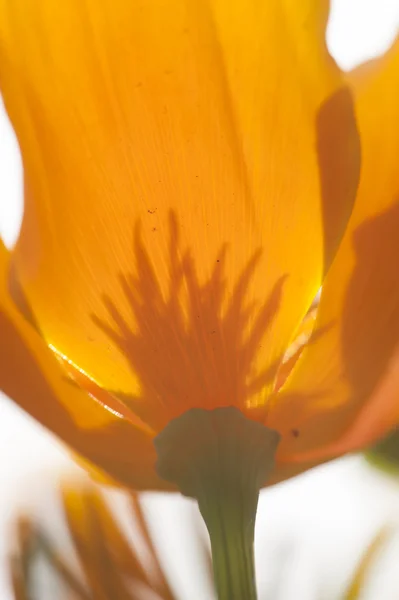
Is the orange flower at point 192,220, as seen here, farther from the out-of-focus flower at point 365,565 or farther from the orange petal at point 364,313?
the out-of-focus flower at point 365,565

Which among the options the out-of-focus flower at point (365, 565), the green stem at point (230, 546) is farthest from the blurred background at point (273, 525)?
the green stem at point (230, 546)

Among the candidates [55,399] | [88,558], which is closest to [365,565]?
[88,558]

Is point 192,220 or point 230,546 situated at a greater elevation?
point 192,220

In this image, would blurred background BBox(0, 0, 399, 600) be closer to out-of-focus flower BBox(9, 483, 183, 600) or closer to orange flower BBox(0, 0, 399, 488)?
out-of-focus flower BBox(9, 483, 183, 600)

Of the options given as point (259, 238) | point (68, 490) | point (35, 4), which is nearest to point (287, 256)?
point (259, 238)

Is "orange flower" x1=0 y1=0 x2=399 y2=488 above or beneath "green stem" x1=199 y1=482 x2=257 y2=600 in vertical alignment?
above

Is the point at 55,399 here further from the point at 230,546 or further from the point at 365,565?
the point at 365,565

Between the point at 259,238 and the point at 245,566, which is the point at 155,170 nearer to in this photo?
the point at 259,238

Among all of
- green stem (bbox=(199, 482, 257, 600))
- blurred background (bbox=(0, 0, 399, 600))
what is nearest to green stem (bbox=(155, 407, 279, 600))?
green stem (bbox=(199, 482, 257, 600))

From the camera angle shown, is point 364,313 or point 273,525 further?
point 273,525
